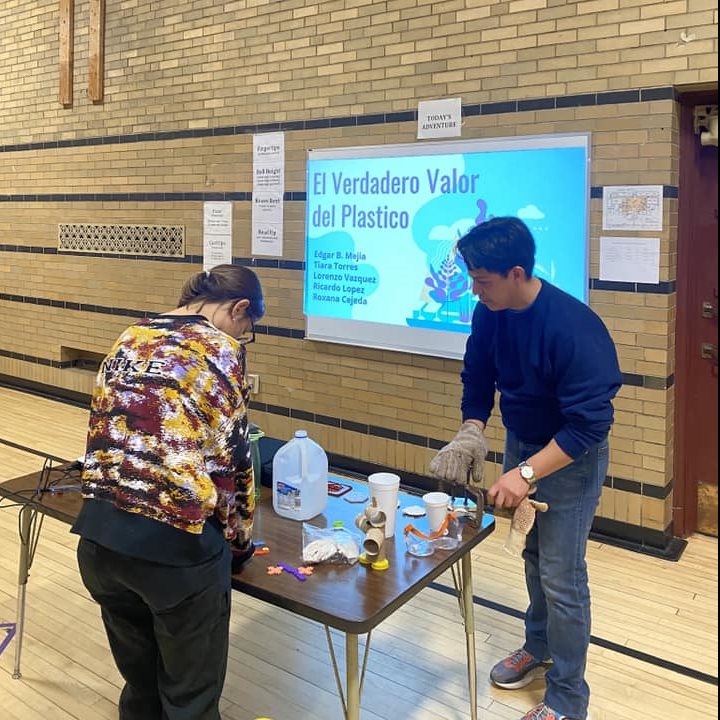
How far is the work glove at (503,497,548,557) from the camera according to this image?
2199 mm

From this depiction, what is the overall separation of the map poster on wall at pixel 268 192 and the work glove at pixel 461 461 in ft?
11.2

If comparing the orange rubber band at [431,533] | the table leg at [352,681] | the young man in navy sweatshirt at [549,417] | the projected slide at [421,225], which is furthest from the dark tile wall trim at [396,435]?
the table leg at [352,681]

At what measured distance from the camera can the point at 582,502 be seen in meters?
2.27

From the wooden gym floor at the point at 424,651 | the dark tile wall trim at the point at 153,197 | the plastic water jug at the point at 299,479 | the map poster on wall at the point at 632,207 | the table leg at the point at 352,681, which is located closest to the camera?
the table leg at the point at 352,681

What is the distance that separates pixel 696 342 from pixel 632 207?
87cm

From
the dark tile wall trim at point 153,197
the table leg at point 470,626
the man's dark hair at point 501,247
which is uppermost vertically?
the dark tile wall trim at point 153,197

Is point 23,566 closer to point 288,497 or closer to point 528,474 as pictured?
point 288,497

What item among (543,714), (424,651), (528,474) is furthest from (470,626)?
(528,474)

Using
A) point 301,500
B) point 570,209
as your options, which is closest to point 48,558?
point 301,500

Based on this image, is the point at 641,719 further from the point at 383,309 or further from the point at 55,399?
the point at 55,399

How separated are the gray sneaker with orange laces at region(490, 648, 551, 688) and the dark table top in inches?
27.6

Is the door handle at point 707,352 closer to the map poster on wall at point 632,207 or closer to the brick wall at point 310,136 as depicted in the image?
the brick wall at point 310,136

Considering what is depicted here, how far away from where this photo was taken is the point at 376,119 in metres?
4.81

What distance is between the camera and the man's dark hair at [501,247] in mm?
2131
